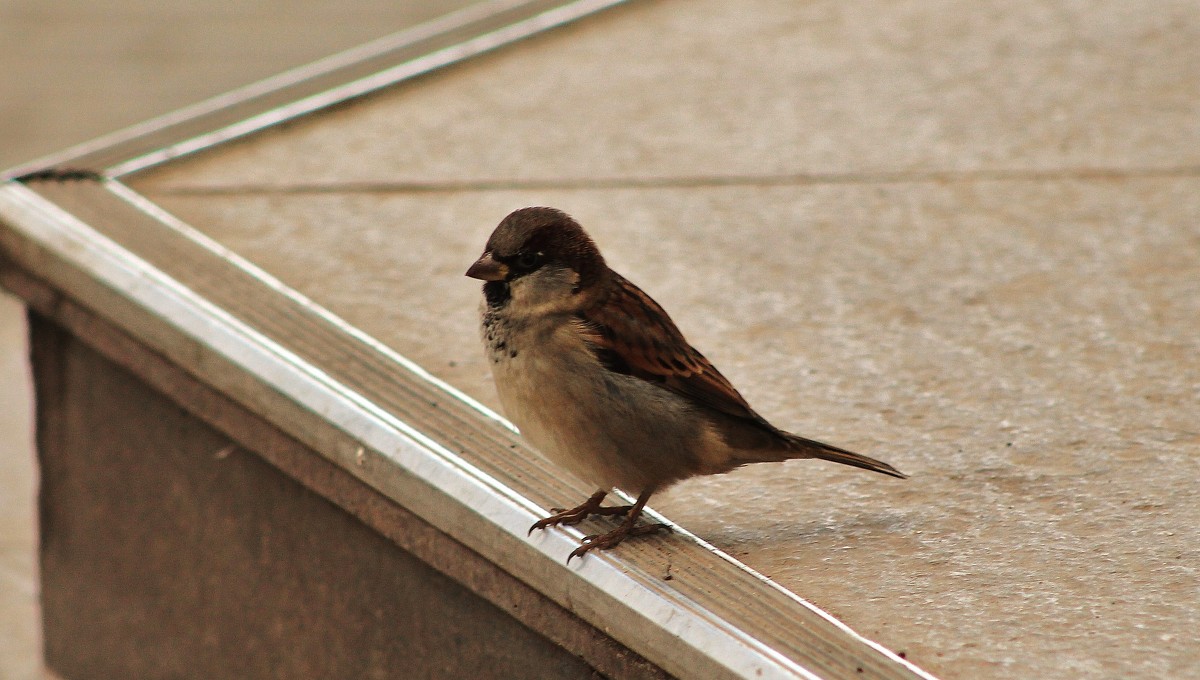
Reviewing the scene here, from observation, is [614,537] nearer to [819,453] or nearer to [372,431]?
[819,453]

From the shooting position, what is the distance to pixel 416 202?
4.34 meters

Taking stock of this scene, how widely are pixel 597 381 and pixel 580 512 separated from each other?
0.28 m

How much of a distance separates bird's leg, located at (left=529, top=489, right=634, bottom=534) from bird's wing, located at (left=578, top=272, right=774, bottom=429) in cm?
25

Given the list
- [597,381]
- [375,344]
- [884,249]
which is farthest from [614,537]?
[884,249]

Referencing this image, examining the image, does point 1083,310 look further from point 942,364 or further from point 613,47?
point 613,47

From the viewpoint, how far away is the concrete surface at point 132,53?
7867 millimetres

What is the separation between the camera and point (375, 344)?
3.38 meters

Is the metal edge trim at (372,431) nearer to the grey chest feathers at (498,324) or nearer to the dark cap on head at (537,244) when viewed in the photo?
the grey chest feathers at (498,324)

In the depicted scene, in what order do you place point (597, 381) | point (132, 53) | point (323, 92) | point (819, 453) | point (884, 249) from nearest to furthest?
point (597, 381)
point (819, 453)
point (884, 249)
point (323, 92)
point (132, 53)

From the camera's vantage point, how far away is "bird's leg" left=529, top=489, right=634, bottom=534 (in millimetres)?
2617

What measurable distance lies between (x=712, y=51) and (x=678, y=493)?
10.1ft

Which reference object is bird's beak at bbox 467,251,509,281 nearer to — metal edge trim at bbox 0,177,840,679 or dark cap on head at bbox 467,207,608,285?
dark cap on head at bbox 467,207,608,285

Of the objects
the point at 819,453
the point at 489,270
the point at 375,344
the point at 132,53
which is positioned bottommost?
the point at 132,53

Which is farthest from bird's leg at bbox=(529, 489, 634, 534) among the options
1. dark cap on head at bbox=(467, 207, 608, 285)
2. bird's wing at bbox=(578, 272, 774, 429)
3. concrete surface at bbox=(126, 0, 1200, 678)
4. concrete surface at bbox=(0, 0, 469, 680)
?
concrete surface at bbox=(0, 0, 469, 680)
